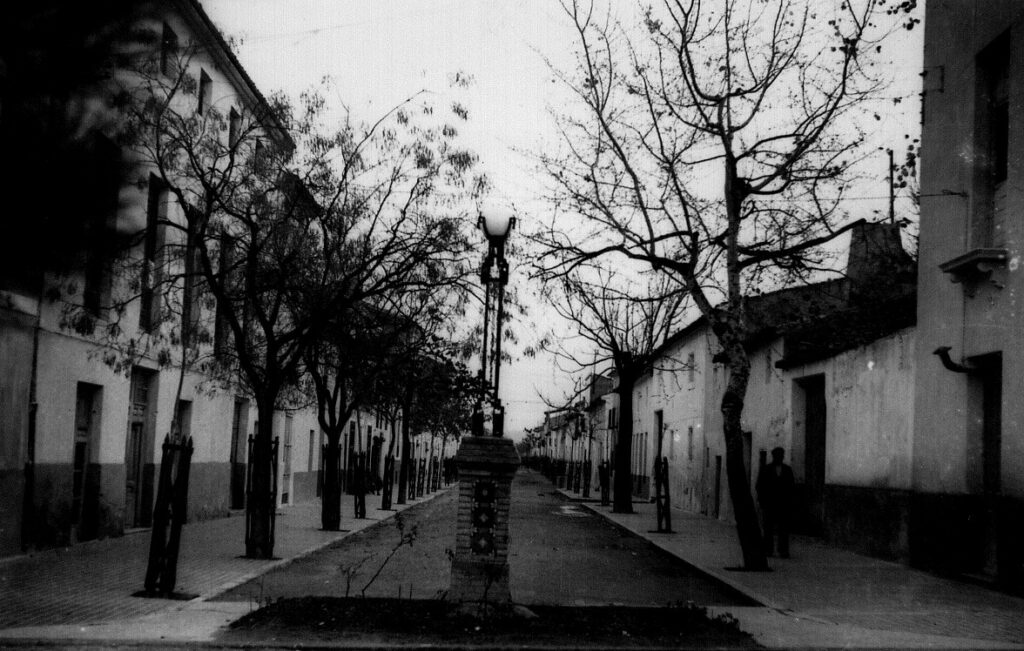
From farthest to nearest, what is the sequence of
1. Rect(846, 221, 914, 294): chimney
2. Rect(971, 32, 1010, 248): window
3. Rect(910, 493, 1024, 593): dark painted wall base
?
Rect(846, 221, 914, 294): chimney < Rect(971, 32, 1010, 248): window < Rect(910, 493, 1024, 593): dark painted wall base

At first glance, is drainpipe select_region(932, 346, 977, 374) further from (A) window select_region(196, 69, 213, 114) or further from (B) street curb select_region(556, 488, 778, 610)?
(A) window select_region(196, 69, 213, 114)

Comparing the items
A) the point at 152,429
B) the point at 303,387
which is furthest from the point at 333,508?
the point at 303,387

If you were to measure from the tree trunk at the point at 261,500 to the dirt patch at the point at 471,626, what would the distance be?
491 centimetres

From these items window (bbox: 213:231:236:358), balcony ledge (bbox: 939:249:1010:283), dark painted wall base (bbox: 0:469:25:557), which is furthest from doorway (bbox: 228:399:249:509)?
balcony ledge (bbox: 939:249:1010:283)

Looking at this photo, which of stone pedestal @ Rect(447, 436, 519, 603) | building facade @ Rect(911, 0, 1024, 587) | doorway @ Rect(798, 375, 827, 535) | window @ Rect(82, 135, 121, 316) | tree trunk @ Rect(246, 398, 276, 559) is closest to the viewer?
window @ Rect(82, 135, 121, 316)

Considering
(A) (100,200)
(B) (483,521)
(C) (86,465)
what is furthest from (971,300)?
(C) (86,465)

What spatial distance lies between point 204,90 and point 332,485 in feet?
28.8

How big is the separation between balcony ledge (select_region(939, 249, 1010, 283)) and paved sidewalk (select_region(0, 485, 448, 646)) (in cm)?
971

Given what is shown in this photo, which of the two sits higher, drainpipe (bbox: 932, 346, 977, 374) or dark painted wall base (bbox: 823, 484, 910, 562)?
drainpipe (bbox: 932, 346, 977, 374)

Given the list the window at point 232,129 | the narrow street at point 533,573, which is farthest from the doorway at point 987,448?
the window at point 232,129

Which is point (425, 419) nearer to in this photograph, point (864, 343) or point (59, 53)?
point (864, 343)

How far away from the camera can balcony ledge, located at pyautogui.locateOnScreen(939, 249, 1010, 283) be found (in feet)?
42.3

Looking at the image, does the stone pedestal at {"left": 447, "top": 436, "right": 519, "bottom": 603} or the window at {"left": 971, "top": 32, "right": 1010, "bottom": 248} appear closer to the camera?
the stone pedestal at {"left": 447, "top": 436, "right": 519, "bottom": 603}

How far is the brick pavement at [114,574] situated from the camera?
9.47 metres
